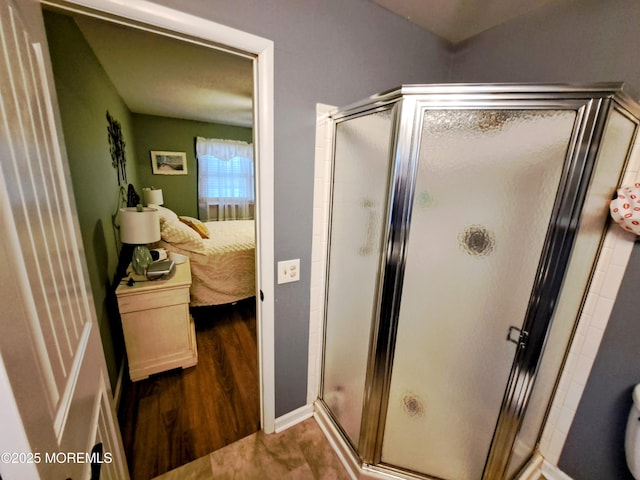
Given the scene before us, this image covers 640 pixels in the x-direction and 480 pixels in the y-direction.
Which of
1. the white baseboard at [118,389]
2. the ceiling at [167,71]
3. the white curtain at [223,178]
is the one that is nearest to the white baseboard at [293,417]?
the white baseboard at [118,389]

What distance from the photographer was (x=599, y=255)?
1.07 meters

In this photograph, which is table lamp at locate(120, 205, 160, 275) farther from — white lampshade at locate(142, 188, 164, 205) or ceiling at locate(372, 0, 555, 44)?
white lampshade at locate(142, 188, 164, 205)

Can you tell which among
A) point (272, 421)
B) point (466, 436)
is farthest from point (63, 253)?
point (466, 436)

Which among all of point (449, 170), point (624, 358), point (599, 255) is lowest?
point (624, 358)

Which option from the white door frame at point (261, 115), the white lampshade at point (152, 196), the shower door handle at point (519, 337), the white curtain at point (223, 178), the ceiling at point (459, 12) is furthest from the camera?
the white curtain at point (223, 178)

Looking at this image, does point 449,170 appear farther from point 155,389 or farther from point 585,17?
point 155,389

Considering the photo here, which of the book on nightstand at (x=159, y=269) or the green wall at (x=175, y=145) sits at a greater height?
the green wall at (x=175, y=145)

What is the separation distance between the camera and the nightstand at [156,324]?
1.68 metres

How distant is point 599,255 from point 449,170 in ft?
2.69

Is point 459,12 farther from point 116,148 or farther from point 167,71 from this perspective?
point 116,148

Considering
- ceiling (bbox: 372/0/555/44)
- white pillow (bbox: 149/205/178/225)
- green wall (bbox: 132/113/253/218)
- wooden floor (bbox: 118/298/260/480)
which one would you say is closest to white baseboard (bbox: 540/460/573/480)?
wooden floor (bbox: 118/298/260/480)

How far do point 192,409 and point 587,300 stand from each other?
2.27 meters

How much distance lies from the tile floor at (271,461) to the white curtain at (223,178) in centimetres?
428

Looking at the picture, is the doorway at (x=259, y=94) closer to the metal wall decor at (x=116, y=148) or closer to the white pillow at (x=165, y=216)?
the white pillow at (x=165, y=216)
